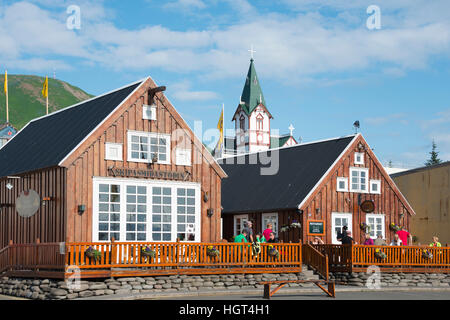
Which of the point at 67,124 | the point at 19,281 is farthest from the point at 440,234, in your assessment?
the point at 19,281

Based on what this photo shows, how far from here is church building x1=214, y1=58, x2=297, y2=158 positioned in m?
108

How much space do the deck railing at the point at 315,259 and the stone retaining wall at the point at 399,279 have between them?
43.4 inches

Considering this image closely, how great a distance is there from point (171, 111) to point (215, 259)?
20.7 feet

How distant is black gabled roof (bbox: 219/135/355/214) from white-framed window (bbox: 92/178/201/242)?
6.48m

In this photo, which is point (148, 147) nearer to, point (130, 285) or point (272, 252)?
point (272, 252)

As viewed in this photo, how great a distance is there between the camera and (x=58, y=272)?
22531 millimetres

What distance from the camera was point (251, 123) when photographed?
109 meters

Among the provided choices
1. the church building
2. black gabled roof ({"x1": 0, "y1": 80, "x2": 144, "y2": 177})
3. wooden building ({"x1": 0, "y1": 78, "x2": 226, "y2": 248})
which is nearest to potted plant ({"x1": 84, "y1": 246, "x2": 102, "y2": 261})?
wooden building ({"x1": 0, "y1": 78, "x2": 226, "y2": 248})

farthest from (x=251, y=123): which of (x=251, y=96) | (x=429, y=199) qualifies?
(x=429, y=199)

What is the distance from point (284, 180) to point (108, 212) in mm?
12437

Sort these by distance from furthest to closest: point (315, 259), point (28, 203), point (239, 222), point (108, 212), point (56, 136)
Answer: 1. point (239, 222)
2. point (56, 136)
3. point (315, 259)
4. point (28, 203)
5. point (108, 212)

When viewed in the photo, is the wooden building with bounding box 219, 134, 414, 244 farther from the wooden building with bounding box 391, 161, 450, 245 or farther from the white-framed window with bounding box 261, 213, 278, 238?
the wooden building with bounding box 391, 161, 450, 245

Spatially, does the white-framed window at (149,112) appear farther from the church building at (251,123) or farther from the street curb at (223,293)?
the church building at (251,123)

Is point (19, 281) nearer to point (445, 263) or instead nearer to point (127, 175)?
point (127, 175)
